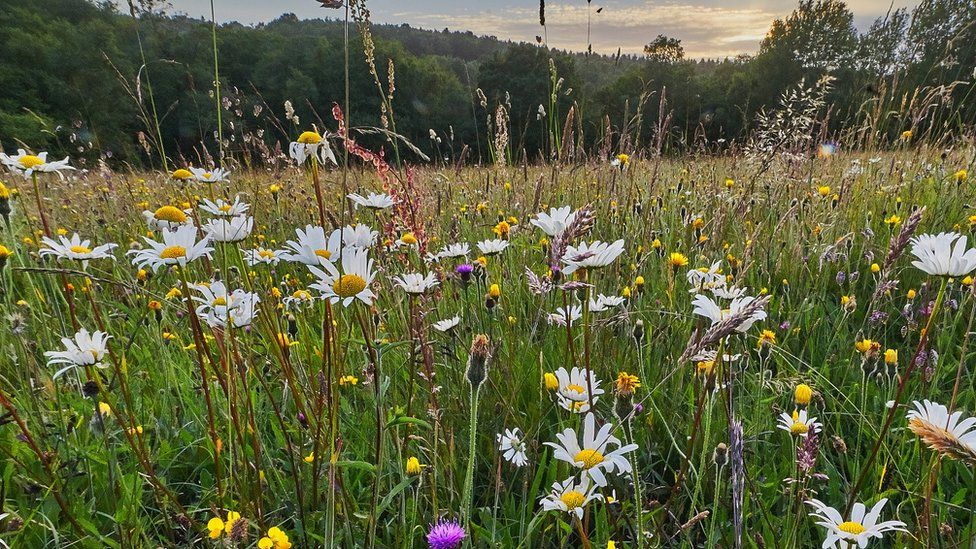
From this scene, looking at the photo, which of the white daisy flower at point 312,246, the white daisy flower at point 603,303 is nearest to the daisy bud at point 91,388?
the white daisy flower at point 312,246

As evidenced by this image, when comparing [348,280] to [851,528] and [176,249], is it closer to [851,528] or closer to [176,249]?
[176,249]

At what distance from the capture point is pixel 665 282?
2.35 m

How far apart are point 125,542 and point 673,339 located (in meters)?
1.79

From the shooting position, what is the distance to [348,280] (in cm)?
104

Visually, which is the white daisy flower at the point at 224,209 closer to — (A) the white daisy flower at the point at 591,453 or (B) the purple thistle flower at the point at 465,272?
(B) the purple thistle flower at the point at 465,272

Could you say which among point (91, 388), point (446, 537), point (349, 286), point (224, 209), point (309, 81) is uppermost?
point (309, 81)

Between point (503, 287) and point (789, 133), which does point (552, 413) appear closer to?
point (503, 287)

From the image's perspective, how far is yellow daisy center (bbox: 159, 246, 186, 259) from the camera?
1096 mm

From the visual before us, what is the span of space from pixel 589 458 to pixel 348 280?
1.85 ft

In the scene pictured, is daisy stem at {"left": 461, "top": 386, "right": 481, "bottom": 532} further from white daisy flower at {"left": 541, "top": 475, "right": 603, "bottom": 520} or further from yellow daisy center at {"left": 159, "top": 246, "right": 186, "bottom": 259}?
yellow daisy center at {"left": 159, "top": 246, "right": 186, "bottom": 259}

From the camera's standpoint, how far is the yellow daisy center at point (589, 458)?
954mm

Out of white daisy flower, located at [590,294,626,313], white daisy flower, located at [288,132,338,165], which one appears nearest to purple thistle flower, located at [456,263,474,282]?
white daisy flower, located at [590,294,626,313]

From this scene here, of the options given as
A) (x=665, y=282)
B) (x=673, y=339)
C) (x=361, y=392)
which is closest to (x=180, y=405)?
(x=361, y=392)

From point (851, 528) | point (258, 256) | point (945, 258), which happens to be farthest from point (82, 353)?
point (945, 258)
